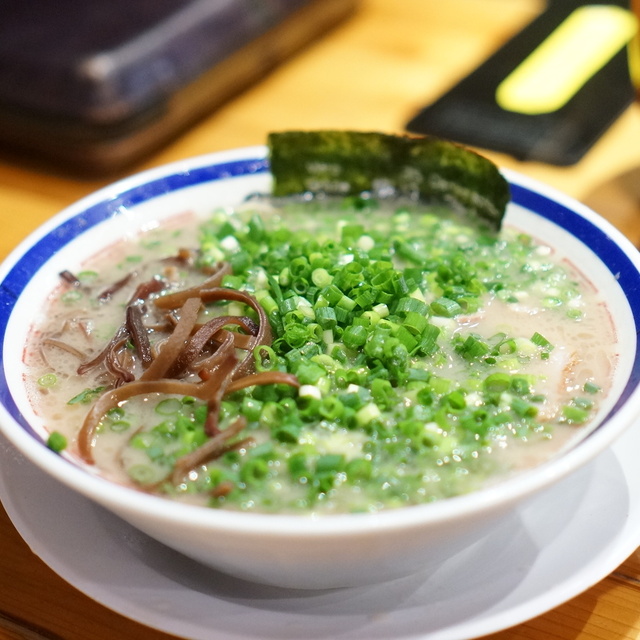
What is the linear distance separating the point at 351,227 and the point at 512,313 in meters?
0.49

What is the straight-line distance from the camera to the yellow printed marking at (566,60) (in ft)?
9.94

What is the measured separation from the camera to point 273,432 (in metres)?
1.33

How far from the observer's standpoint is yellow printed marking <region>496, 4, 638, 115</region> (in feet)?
9.94

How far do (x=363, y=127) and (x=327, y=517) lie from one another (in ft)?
7.09

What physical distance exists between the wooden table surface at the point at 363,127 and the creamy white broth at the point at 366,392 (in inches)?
10.5

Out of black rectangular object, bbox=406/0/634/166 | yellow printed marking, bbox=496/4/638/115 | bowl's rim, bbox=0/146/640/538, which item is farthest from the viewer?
yellow printed marking, bbox=496/4/638/115

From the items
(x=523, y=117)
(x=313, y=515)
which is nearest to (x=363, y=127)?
(x=523, y=117)

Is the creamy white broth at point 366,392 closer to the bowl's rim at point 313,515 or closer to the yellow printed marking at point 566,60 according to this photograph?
the bowl's rim at point 313,515

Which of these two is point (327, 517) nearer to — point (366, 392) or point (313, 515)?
point (313, 515)

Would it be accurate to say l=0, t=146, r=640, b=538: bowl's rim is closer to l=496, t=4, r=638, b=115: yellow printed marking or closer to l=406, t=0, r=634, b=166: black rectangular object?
l=406, t=0, r=634, b=166: black rectangular object

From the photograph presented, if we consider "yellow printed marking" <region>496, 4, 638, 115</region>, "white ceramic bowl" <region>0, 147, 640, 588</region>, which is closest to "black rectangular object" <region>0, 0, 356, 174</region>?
"white ceramic bowl" <region>0, 147, 640, 588</region>

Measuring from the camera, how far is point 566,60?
3.30 m

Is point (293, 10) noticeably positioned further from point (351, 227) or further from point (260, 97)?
point (351, 227)

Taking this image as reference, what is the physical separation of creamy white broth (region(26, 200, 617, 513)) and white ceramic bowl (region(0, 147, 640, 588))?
0.17ft
